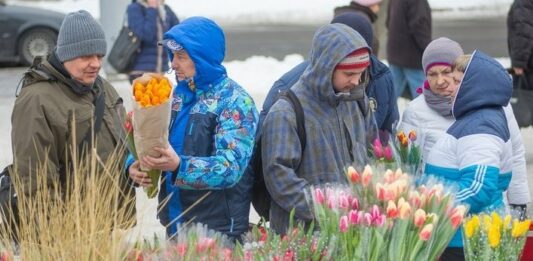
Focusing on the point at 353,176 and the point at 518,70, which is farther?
the point at 518,70

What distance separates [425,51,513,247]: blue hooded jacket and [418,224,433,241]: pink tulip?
746 mm

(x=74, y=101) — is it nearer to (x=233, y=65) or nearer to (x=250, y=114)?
(x=250, y=114)

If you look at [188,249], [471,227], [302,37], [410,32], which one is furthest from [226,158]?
[302,37]

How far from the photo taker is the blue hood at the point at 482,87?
15.1 ft

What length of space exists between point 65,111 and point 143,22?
5.54 m

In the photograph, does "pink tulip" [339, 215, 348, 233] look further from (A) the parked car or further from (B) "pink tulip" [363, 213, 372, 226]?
(A) the parked car

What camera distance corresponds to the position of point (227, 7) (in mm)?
27578

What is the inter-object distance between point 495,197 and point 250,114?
1060 millimetres

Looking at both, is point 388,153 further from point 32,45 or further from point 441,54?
point 32,45

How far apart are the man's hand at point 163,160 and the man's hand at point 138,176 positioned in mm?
146

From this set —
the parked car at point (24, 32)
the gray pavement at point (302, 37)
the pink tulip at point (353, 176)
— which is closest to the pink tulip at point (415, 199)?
the pink tulip at point (353, 176)

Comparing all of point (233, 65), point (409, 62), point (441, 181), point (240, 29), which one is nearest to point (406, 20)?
point (409, 62)

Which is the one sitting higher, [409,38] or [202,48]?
[202,48]

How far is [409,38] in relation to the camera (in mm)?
10367
